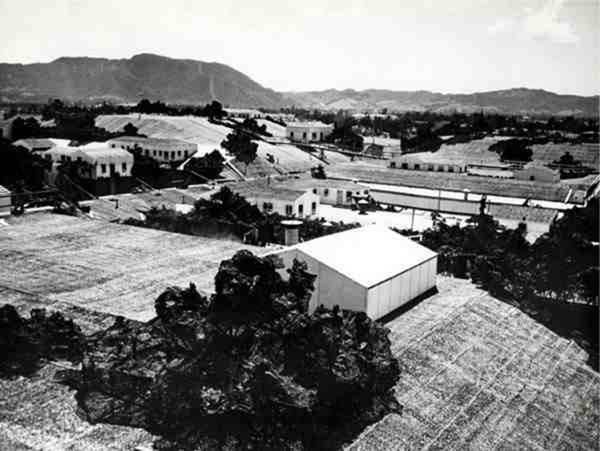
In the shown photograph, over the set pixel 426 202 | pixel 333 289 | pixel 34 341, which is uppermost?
pixel 333 289

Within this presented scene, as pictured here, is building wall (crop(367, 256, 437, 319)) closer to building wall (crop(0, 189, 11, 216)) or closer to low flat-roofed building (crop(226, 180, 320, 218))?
building wall (crop(0, 189, 11, 216))

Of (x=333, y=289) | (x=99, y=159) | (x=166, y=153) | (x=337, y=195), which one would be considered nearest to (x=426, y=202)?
(x=337, y=195)

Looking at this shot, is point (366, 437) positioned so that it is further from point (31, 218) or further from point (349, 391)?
point (31, 218)

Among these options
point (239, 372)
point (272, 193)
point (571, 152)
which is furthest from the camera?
point (571, 152)

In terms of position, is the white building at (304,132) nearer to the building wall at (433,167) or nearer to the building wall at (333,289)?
the building wall at (433,167)

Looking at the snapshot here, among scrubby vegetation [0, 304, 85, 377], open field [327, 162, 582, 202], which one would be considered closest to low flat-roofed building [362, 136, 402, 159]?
open field [327, 162, 582, 202]

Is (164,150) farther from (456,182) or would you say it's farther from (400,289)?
(400,289)

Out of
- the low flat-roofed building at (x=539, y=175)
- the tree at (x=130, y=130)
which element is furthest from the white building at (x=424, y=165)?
the tree at (x=130, y=130)
